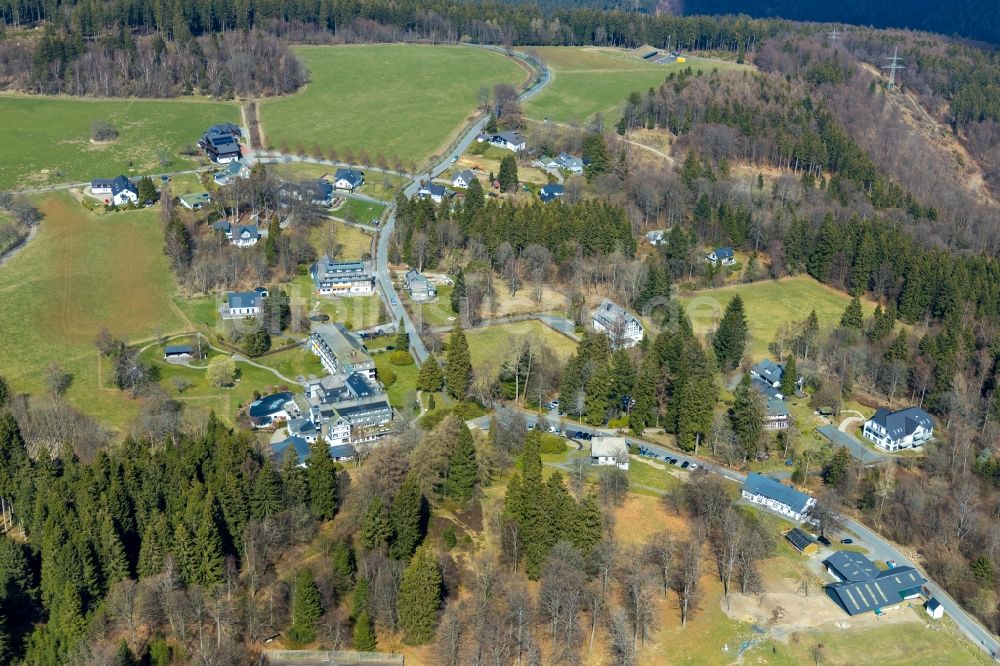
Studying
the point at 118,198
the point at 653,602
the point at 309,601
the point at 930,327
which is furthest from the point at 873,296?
the point at 118,198

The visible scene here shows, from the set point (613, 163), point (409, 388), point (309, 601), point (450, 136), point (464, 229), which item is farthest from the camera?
point (450, 136)

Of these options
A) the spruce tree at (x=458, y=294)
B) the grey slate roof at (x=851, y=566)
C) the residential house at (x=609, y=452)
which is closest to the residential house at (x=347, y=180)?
the spruce tree at (x=458, y=294)

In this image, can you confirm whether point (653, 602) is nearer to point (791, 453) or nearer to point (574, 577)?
point (574, 577)

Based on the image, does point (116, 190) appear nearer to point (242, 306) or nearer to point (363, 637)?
point (242, 306)

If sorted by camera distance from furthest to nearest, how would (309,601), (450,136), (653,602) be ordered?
1. (450,136)
2. (653,602)
3. (309,601)

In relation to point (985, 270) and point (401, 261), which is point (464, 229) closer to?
point (401, 261)

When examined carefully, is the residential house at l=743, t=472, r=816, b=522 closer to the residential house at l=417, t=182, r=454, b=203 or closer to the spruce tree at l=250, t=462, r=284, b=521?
the spruce tree at l=250, t=462, r=284, b=521

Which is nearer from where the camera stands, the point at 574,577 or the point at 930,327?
the point at 574,577
